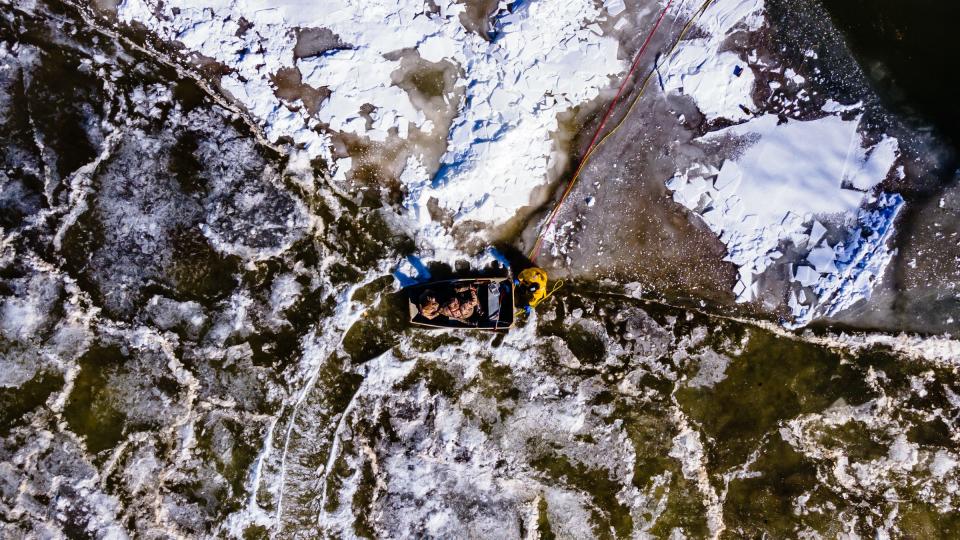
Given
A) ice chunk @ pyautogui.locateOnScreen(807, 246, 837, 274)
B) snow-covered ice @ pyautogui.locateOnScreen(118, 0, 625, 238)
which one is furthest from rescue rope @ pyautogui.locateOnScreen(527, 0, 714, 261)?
ice chunk @ pyautogui.locateOnScreen(807, 246, 837, 274)

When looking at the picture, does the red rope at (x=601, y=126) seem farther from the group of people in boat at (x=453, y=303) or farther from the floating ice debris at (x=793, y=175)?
the floating ice debris at (x=793, y=175)

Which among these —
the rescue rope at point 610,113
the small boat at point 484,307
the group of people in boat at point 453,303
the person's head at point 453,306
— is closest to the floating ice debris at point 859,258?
the rescue rope at point 610,113

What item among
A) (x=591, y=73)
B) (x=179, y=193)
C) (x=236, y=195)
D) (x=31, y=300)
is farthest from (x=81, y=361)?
(x=591, y=73)

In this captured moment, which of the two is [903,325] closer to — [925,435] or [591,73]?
[925,435]

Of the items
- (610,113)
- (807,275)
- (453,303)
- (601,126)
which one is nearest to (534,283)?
(453,303)

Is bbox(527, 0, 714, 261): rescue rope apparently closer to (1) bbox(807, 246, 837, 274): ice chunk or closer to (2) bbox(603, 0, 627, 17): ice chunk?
(2) bbox(603, 0, 627, 17): ice chunk

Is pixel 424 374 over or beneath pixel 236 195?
beneath

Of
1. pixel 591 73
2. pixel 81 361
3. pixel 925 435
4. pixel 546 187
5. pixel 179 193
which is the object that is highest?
pixel 591 73
